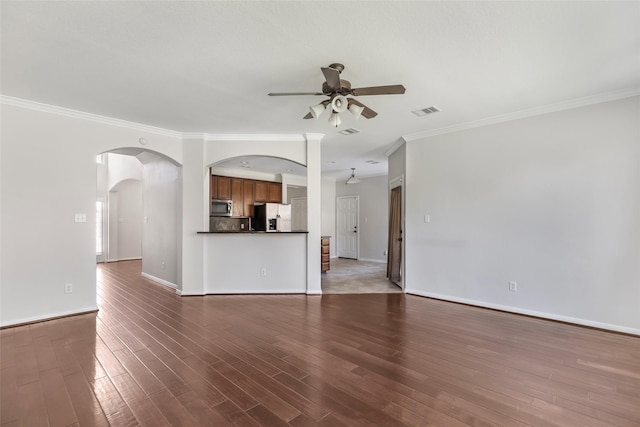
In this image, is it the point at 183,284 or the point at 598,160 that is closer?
the point at 598,160

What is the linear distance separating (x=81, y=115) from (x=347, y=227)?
719cm

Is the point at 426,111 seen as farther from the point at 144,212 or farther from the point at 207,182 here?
the point at 144,212

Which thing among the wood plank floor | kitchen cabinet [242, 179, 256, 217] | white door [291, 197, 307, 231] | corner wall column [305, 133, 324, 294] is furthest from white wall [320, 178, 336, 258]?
the wood plank floor

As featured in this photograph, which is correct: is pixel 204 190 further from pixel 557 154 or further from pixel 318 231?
pixel 557 154

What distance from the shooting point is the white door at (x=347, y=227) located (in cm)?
940

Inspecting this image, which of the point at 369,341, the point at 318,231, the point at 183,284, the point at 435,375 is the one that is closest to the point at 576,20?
the point at 435,375

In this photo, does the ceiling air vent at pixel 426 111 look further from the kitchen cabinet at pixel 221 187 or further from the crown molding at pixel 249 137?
the kitchen cabinet at pixel 221 187

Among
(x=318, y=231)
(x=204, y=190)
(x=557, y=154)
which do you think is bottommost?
(x=318, y=231)

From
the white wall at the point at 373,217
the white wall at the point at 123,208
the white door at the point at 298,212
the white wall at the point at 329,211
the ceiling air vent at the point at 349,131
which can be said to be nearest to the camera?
the ceiling air vent at the point at 349,131

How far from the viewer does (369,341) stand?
2.98 meters

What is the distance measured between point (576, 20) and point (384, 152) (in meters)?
4.00

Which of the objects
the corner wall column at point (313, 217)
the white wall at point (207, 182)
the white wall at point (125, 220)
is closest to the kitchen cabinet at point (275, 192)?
the white wall at point (207, 182)

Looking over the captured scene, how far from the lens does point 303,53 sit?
2.49m

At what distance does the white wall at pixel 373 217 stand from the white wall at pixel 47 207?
6.53 metres
